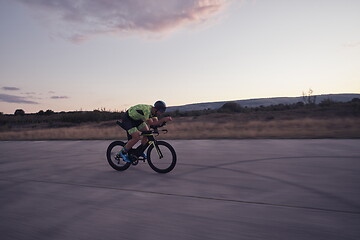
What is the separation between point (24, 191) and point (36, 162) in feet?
12.0

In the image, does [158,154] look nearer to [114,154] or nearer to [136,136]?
[136,136]

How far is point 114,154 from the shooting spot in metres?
6.46

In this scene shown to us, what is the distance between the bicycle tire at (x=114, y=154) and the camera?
20.5 feet

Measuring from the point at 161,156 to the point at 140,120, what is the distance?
1038mm

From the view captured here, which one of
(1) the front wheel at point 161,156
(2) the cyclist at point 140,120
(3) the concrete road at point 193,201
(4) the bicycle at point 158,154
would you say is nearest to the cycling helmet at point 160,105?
(2) the cyclist at point 140,120

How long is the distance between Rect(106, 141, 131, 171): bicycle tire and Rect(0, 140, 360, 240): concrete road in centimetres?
20

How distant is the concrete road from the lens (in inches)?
113

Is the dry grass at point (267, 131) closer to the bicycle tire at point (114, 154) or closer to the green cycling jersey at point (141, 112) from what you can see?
the bicycle tire at point (114, 154)

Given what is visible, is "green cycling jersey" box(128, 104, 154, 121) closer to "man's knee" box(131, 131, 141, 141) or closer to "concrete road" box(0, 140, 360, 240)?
"man's knee" box(131, 131, 141, 141)

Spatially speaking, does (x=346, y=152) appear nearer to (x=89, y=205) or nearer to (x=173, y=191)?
(x=173, y=191)

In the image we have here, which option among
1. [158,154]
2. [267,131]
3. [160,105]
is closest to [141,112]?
[160,105]

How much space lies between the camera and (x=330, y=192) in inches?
154

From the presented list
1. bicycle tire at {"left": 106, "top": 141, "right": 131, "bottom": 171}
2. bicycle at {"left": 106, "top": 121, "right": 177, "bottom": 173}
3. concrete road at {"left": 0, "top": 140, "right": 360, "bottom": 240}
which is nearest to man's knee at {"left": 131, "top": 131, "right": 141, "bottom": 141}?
bicycle at {"left": 106, "top": 121, "right": 177, "bottom": 173}

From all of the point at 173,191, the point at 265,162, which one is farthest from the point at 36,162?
the point at 265,162
